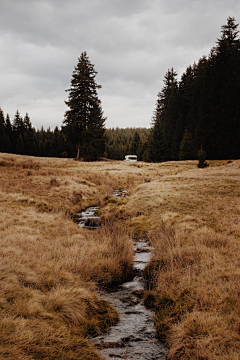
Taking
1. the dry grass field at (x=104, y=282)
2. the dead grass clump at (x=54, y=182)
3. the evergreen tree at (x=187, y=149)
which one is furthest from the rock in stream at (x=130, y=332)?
the evergreen tree at (x=187, y=149)

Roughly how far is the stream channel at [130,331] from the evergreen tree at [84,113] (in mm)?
38265

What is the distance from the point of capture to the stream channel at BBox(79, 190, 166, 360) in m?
3.75

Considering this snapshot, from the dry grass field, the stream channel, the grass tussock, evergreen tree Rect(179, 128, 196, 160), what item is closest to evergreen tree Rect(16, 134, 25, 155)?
evergreen tree Rect(179, 128, 196, 160)

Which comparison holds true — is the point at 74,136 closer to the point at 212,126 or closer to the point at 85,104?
the point at 85,104

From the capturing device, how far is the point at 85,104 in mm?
44656

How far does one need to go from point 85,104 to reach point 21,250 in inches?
1642

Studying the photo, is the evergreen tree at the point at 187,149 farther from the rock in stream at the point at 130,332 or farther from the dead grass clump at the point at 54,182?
the rock in stream at the point at 130,332

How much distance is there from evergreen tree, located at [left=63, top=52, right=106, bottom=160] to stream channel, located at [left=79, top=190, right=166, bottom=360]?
38265mm

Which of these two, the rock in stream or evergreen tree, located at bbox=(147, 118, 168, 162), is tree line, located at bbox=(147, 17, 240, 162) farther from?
the rock in stream

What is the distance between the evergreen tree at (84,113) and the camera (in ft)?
143

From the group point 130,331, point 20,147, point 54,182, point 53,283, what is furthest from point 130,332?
point 20,147

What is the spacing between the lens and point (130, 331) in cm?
431

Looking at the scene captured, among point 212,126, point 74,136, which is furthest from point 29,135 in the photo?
point 212,126

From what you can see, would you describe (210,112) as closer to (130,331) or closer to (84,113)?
(84,113)
